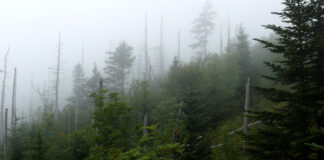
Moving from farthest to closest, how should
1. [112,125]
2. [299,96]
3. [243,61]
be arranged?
1. [243,61]
2. [112,125]
3. [299,96]

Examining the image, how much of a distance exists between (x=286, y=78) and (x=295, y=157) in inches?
61.9

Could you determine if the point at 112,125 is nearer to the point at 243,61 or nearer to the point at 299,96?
the point at 299,96

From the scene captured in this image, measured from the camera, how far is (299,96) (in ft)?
11.9

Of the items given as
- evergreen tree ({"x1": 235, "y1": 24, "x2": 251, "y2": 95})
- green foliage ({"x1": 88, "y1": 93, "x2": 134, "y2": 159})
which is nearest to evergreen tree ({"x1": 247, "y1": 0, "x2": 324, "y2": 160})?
green foliage ({"x1": 88, "y1": 93, "x2": 134, "y2": 159})

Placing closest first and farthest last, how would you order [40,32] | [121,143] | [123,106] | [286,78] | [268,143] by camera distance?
[268,143], [286,78], [121,143], [123,106], [40,32]

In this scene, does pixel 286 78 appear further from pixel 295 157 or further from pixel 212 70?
pixel 212 70

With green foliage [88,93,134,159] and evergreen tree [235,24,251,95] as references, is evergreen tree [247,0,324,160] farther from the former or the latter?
evergreen tree [235,24,251,95]

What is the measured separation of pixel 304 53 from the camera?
12.5ft

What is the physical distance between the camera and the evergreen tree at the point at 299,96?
3.37 meters

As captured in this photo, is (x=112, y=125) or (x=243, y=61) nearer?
(x=112, y=125)

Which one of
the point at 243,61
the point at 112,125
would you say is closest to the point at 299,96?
the point at 112,125

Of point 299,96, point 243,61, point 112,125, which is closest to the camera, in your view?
point 299,96

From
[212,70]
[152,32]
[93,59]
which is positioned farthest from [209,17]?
[93,59]

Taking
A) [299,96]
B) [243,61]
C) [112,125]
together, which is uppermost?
[243,61]
